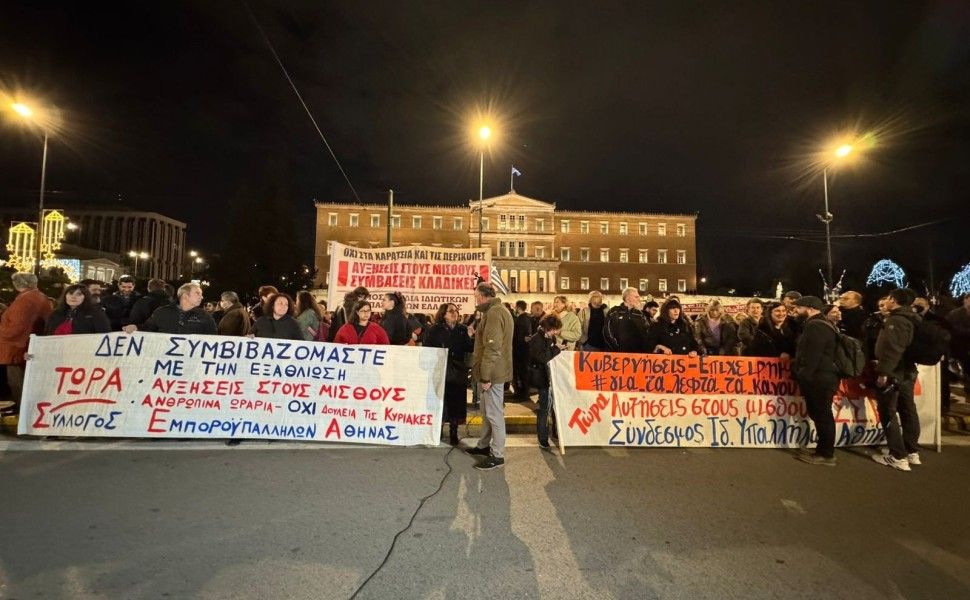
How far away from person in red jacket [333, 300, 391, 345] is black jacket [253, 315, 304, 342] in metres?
0.50

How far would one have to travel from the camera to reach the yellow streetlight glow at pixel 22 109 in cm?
1554

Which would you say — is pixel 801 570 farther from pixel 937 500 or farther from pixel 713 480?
pixel 937 500

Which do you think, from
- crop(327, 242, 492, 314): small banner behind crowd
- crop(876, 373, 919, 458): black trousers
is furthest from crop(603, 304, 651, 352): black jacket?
crop(876, 373, 919, 458): black trousers

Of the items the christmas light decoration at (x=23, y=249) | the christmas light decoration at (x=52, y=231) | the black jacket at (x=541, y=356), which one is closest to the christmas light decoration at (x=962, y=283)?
A: the black jacket at (x=541, y=356)

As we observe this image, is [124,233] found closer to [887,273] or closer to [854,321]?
[887,273]

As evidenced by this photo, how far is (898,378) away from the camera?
5.33 meters

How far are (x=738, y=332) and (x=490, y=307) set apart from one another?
4.62 metres

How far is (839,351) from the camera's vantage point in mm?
5344

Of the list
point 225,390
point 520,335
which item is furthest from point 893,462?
point 225,390

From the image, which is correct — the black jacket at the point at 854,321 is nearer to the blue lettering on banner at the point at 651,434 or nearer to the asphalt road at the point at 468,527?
the asphalt road at the point at 468,527

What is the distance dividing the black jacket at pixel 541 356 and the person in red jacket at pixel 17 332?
20.3ft

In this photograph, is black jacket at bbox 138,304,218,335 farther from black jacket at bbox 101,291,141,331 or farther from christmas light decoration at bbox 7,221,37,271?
christmas light decoration at bbox 7,221,37,271

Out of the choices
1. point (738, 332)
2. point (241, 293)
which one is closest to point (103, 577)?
point (738, 332)

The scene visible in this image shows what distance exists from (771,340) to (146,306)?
8.82 metres
